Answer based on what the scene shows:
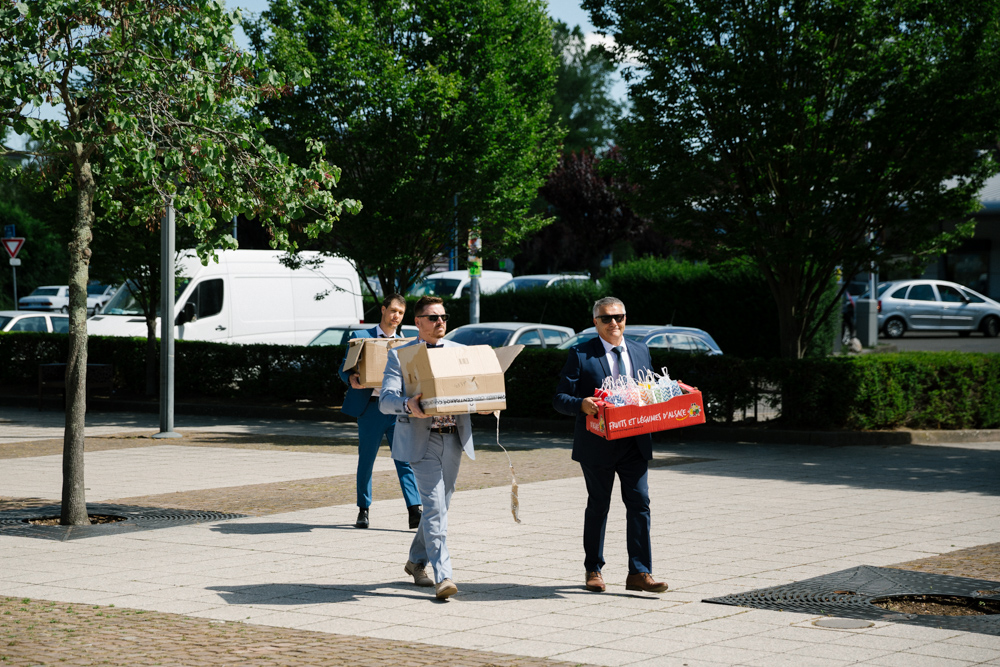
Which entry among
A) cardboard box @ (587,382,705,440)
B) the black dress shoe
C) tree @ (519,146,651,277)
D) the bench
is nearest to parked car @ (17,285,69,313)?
tree @ (519,146,651,277)

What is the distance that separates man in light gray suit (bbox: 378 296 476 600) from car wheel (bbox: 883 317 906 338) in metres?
31.1

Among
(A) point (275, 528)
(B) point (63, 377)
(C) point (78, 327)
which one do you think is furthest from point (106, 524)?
(B) point (63, 377)

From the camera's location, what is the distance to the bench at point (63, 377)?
64.1 ft

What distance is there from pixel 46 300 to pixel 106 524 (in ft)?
134

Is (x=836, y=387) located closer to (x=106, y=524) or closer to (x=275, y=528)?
(x=275, y=528)

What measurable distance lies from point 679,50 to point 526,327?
19.0 ft

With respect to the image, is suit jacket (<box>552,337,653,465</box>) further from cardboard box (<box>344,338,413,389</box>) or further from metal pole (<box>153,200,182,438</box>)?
metal pole (<box>153,200,182,438</box>)

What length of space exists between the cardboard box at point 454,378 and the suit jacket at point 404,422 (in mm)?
71

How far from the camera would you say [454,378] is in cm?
662

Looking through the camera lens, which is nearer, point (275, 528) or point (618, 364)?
point (618, 364)

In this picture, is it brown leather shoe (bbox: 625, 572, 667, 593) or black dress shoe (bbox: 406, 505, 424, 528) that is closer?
brown leather shoe (bbox: 625, 572, 667, 593)

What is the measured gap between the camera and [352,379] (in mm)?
9055

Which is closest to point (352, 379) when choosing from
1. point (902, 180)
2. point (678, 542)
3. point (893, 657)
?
point (678, 542)

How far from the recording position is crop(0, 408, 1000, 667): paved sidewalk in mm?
5660
